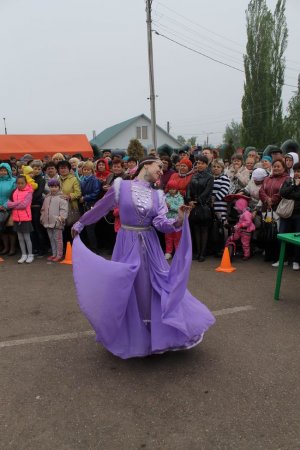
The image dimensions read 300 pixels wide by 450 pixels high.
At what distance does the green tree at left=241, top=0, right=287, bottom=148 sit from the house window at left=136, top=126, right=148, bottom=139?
55.0 ft

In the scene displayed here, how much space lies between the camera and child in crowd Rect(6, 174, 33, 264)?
731 centimetres

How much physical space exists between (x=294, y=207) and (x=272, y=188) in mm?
618

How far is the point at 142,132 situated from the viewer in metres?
49.7

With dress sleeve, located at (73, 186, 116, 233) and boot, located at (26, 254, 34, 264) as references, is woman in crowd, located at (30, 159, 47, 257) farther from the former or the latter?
dress sleeve, located at (73, 186, 116, 233)

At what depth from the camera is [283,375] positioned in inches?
132

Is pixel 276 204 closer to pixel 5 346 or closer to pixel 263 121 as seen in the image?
pixel 5 346

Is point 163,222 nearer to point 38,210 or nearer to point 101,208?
point 101,208

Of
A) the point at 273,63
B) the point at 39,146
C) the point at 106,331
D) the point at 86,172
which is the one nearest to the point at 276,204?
the point at 86,172

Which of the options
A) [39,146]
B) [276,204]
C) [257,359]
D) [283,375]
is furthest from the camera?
[39,146]

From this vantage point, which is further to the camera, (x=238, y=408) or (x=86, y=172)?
(x=86, y=172)

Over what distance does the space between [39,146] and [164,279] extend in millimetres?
18655

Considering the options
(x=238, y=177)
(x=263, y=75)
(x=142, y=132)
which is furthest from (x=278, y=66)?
(x=238, y=177)

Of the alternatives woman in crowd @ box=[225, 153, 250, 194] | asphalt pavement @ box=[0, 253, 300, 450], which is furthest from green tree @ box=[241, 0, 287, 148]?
asphalt pavement @ box=[0, 253, 300, 450]

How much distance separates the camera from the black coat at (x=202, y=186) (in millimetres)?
6915
